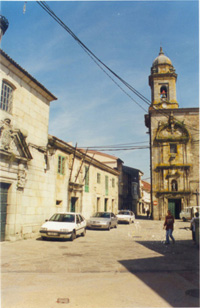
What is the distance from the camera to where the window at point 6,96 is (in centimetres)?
1196

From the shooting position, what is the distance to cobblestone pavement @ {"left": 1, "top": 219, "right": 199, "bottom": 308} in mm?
4976

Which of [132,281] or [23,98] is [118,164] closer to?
[23,98]

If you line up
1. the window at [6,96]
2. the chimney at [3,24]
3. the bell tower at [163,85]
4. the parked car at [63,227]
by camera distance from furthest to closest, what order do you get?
the bell tower at [163,85]
the chimney at [3,24]
the parked car at [63,227]
the window at [6,96]

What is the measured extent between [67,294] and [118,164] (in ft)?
118

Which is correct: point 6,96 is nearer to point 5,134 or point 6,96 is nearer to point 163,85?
point 5,134

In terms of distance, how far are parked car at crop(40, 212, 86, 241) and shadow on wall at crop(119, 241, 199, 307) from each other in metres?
4.36

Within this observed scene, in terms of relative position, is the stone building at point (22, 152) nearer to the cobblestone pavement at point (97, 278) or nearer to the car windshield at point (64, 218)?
the car windshield at point (64, 218)

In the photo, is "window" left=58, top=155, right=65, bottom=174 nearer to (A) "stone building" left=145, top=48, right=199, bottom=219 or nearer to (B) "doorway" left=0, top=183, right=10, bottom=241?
(B) "doorway" left=0, top=183, right=10, bottom=241

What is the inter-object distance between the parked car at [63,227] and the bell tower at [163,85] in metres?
26.4

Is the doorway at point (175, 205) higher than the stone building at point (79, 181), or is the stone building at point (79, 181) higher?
the stone building at point (79, 181)

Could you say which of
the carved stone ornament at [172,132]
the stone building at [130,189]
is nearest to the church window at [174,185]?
the carved stone ornament at [172,132]

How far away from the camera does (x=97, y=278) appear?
21.3 ft

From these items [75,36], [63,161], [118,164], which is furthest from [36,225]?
[118,164]

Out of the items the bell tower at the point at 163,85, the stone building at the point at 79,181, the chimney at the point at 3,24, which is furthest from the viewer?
the bell tower at the point at 163,85
